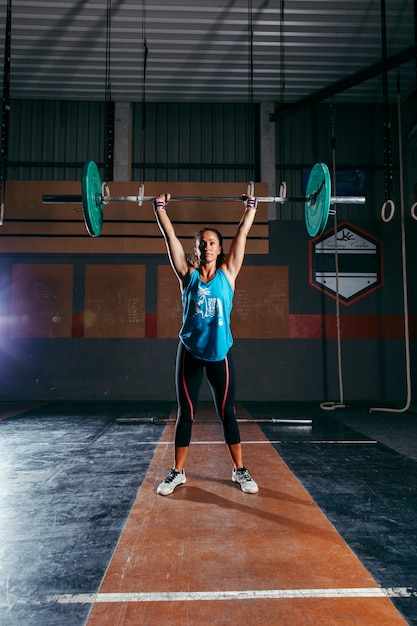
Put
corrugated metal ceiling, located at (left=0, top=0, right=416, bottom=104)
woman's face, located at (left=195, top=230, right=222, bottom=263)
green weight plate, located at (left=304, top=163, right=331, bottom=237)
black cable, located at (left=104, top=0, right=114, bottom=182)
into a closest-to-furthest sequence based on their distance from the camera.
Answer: woman's face, located at (left=195, top=230, right=222, bottom=263) → green weight plate, located at (left=304, top=163, right=331, bottom=237) → corrugated metal ceiling, located at (left=0, top=0, right=416, bottom=104) → black cable, located at (left=104, top=0, right=114, bottom=182)

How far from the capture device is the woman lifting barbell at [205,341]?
1.92 metres

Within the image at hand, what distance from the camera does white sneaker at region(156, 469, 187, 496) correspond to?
1893mm

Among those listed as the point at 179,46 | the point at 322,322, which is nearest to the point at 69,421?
the point at 322,322

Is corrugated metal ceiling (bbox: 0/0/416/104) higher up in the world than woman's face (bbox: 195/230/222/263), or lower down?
higher up

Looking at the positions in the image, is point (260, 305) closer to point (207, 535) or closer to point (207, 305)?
point (207, 305)

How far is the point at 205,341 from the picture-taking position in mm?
1910

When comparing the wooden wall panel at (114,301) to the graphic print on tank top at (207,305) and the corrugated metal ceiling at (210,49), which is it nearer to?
the corrugated metal ceiling at (210,49)

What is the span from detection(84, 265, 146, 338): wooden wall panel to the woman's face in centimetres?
321

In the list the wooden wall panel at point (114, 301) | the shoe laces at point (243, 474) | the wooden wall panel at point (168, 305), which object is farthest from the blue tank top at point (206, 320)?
the wooden wall panel at point (114, 301)

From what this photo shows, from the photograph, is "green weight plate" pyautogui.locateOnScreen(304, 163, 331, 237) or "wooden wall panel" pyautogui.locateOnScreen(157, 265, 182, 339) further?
"wooden wall panel" pyautogui.locateOnScreen(157, 265, 182, 339)

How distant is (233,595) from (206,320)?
111 cm

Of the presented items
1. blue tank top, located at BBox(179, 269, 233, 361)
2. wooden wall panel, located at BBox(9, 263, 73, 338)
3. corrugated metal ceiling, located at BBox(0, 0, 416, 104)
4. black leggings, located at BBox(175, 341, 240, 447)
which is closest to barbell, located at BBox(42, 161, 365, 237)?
blue tank top, located at BBox(179, 269, 233, 361)

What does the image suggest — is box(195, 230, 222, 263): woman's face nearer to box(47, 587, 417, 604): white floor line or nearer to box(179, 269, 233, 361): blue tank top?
box(179, 269, 233, 361): blue tank top

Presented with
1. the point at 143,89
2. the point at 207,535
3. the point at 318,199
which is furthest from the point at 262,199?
the point at 143,89
